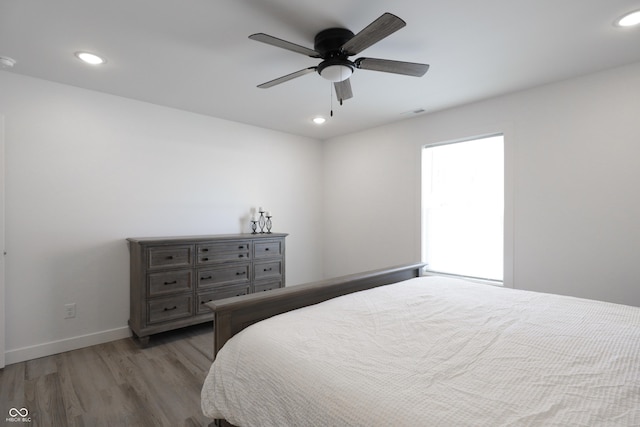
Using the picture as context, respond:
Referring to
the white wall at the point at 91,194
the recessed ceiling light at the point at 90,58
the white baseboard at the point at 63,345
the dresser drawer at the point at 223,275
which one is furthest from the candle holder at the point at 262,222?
the recessed ceiling light at the point at 90,58

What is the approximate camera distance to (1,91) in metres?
2.58

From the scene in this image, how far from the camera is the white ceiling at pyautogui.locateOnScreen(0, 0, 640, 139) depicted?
5.89 feet

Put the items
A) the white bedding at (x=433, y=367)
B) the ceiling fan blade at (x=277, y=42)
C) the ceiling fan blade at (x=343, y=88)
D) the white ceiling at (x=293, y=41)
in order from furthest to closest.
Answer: the ceiling fan blade at (x=343, y=88) < the white ceiling at (x=293, y=41) < the ceiling fan blade at (x=277, y=42) < the white bedding at (x=433, y=367)

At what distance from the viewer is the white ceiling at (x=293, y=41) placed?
70.7 inches

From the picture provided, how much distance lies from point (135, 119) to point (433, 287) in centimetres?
337

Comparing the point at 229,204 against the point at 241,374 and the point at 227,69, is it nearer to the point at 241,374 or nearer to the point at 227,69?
the point at 227,69

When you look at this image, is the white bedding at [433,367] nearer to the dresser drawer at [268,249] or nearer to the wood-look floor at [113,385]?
the wood-look floor at [113,385]

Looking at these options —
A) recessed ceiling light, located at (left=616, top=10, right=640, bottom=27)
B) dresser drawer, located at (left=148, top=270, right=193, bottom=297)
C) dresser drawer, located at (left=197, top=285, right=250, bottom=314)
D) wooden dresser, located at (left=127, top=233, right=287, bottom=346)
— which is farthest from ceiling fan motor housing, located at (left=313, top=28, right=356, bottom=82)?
dresser drawer, located at (left=197, top=285, right=250, bottom=314)

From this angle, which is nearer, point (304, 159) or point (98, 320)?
point (98, 320)

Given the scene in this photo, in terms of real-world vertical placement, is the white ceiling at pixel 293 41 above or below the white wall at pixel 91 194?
above

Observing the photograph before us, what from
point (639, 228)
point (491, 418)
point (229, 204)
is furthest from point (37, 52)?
point (639, 228)

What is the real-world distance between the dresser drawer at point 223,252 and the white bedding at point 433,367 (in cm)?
185

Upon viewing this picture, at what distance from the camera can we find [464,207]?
3.54 metres

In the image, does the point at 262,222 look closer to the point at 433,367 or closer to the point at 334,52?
the point at 334,52
